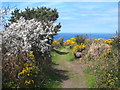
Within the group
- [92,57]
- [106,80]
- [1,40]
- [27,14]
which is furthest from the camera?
[92,57]

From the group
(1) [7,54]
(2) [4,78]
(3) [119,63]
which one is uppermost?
(1) [7,54]

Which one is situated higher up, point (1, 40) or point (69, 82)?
point (1, 40)

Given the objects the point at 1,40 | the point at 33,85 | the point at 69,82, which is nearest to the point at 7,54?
the point at 1,40

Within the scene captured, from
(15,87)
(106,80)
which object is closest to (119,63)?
(106,80)

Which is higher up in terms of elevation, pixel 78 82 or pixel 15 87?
pixel 15 87

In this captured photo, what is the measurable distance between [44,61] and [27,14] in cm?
423

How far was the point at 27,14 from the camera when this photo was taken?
13.5 m

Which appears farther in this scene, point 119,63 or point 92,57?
point 92,57

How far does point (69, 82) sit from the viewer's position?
10.6m

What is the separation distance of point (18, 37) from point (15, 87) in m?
2.77

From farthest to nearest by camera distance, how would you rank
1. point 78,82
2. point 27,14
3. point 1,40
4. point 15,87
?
point 27,14 < point 78,82 < point 1,40 < point 15,87

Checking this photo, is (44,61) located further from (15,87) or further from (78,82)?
(15,87)

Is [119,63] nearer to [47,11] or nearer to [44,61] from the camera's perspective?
[44,61]

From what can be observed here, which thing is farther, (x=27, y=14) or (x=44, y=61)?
(x=27, y=14)
